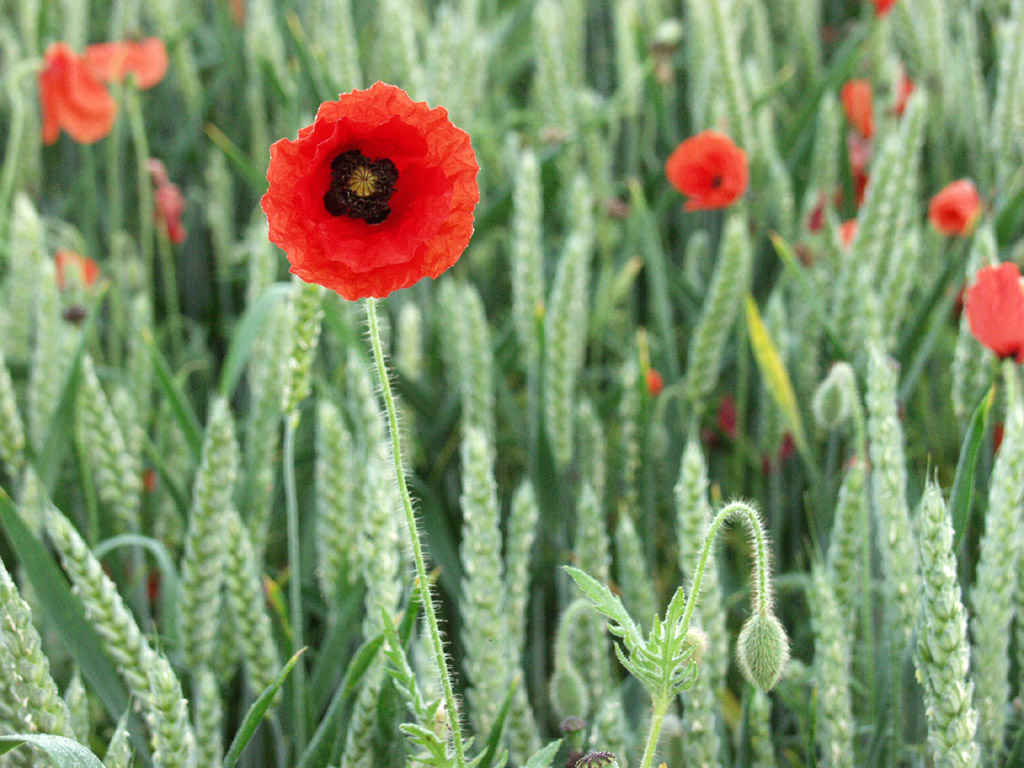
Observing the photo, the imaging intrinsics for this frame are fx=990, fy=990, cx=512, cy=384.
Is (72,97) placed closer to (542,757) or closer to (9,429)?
(9,429)

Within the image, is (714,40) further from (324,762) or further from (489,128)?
(324,762)

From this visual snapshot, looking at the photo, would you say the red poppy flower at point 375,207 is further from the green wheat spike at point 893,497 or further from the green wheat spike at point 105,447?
the green wheat spike at point 105,447

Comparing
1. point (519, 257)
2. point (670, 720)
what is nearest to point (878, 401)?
point (670, 720)

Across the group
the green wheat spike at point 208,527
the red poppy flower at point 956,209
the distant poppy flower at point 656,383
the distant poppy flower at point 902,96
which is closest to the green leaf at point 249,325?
the green wheat spike at point 208,527

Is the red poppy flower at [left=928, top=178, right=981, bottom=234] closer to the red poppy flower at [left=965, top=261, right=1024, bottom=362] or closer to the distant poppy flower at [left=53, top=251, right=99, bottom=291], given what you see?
the red poppy flower at [left=965, top=261, right=1024, bottom=362]

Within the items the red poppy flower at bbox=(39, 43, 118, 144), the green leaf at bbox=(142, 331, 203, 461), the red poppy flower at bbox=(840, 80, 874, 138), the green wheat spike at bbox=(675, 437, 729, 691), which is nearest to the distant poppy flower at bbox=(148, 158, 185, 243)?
the red poppy flower at bbox=(39, 43, 118, 144)

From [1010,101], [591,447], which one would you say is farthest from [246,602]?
[1010,101]

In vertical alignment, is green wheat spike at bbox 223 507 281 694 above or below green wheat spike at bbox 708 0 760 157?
below
